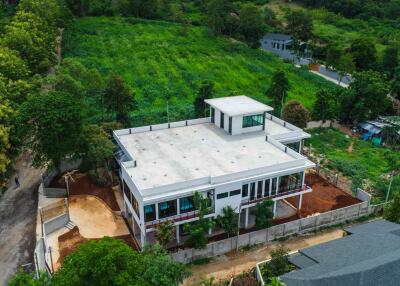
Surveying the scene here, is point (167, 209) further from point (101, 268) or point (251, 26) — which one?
point (251, 26)

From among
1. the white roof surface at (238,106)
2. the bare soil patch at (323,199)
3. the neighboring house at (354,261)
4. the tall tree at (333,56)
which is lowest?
the bare soil patch at (323,199)

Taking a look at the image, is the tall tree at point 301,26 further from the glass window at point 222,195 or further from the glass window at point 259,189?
the glass window at point 222,195

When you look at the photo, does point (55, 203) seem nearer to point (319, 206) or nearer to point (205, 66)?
point (319, 206)

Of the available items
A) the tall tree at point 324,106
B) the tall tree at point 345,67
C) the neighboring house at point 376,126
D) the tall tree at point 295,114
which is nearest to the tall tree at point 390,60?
the tall tree at point 345,67

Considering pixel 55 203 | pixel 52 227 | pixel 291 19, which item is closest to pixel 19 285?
pixel 52 227

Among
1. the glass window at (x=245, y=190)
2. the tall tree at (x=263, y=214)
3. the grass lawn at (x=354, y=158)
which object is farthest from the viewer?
the grass lawn at (x=354, y=158)

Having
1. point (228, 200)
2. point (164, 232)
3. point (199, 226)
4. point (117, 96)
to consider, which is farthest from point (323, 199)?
point (117, 96)
